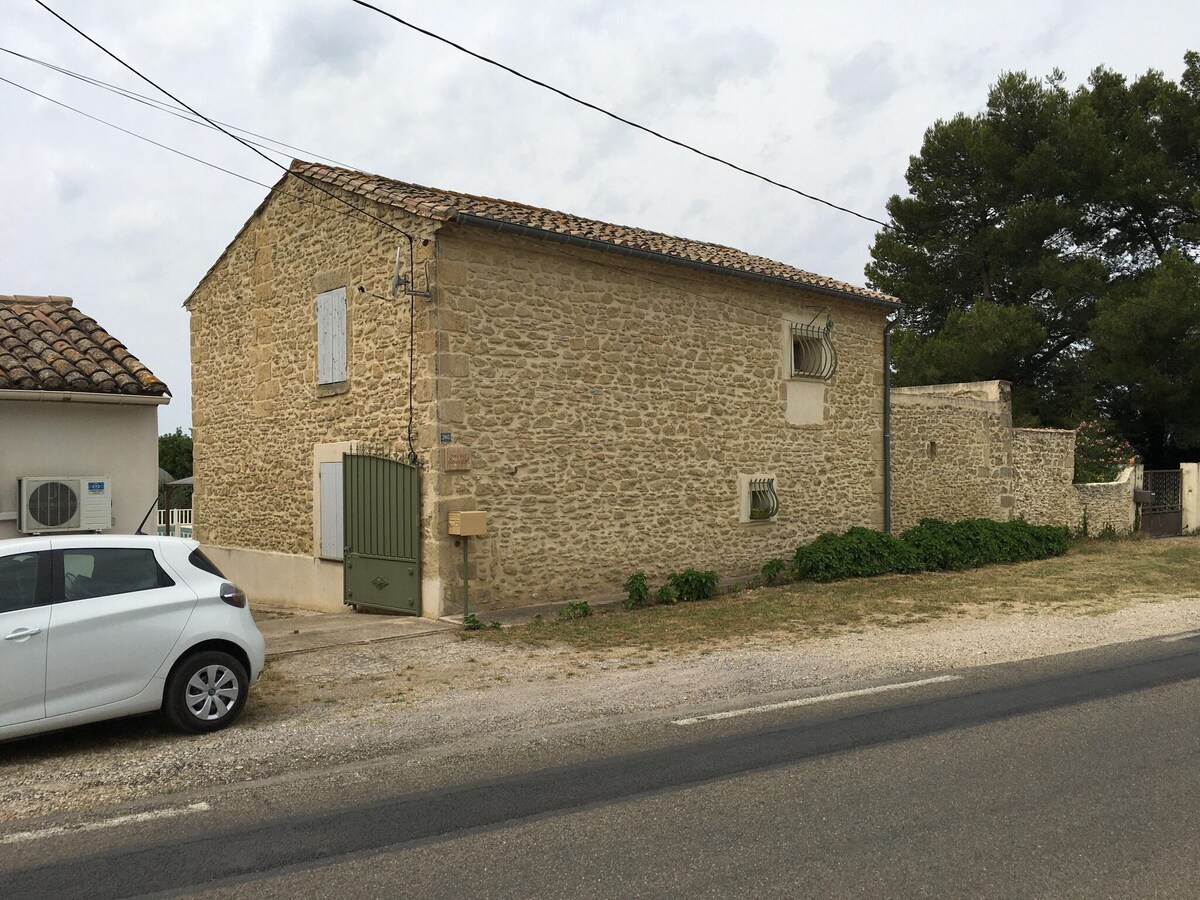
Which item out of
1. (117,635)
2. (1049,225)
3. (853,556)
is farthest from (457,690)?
(1049,225)

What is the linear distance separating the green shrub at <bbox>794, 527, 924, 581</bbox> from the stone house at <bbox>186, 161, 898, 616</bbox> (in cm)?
58

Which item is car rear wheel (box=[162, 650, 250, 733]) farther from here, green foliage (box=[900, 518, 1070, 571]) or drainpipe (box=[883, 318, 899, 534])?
drainpipe (box=[883, 318, 899, 534])

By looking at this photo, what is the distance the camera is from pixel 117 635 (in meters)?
6.05

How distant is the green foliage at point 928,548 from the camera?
14.7 meters

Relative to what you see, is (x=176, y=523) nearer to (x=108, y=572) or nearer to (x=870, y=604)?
(x=870, y=604)

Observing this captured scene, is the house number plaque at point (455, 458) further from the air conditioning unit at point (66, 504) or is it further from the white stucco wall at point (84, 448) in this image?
the air conditioning unit at point (66, 504)

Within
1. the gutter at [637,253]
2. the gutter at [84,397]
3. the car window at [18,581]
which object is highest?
the gutter at [637,253]

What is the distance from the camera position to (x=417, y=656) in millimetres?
9328

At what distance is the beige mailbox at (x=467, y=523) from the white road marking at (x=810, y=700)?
200 inches

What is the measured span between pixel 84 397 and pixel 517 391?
467 cm

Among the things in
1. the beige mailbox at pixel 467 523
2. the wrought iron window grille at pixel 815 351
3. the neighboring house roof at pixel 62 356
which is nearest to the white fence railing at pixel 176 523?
the neighboring house roof at pixel 62 356

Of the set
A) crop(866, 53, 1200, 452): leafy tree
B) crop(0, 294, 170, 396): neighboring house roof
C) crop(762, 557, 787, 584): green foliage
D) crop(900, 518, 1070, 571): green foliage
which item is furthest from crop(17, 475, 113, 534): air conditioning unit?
crop(866, 53, 1200, 452): leafy tree

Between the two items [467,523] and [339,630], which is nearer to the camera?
[339,630]

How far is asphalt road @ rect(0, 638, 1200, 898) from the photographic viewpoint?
382 cm
